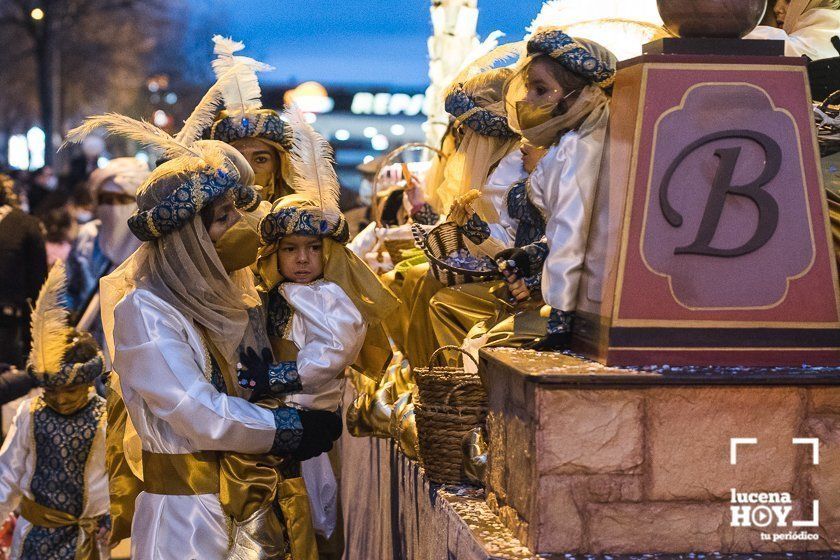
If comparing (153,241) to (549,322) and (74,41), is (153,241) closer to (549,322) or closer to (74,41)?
(549,322)

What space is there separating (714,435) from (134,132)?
2.28m

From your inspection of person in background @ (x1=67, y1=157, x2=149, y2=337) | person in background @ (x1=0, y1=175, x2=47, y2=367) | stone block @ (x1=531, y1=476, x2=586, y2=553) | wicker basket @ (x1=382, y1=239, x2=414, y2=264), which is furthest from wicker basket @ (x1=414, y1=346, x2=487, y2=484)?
person in background @ (x1=0, y1=175, x2=47, y2=367)

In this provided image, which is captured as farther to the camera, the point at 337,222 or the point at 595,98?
the point at 337,222

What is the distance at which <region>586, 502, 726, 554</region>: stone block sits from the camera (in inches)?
117

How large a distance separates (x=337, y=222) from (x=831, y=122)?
1676mm

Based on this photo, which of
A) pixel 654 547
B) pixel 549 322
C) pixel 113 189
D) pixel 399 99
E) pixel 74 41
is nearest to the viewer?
pixel 654 547

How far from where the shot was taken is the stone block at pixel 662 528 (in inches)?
117

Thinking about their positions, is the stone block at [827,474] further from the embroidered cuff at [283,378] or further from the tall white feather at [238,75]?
the tall white feather at [238,75]

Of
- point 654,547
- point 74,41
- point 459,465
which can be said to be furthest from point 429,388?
point 74,41

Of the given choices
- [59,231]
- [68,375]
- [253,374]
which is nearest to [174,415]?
[253,374]

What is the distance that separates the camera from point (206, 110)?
5047 millimetres

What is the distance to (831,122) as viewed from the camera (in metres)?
4.02

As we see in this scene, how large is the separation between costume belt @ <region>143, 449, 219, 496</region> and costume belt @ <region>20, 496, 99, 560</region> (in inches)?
81.0
